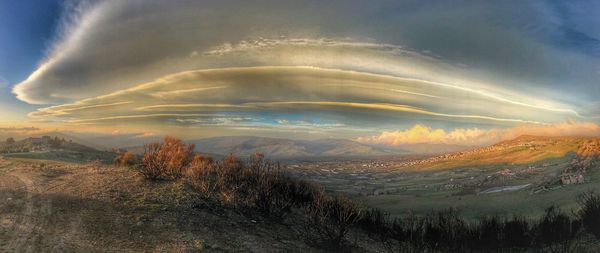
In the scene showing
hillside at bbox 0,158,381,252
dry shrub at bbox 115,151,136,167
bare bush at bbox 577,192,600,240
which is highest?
dry shrub at bbox 115,151,136,167

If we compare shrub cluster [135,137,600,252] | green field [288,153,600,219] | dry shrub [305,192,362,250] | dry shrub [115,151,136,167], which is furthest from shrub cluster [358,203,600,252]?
dry shrub [115,151,136,167]

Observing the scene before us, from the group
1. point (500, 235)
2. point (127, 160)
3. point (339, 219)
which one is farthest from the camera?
point (127, 160)

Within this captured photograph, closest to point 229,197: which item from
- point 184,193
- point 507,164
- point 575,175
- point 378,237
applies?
point 184,193

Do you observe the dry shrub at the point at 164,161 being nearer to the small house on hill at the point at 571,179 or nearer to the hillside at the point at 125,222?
the hillside at the point at 125,222

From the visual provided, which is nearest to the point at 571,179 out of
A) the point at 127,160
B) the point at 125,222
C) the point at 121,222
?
the point at 125,222

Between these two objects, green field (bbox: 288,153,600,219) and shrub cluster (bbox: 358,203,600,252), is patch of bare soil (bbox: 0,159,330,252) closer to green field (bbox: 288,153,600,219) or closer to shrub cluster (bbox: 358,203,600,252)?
shrub cluster (bbox: 358,203,600,252)

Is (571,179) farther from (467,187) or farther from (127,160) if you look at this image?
(127,160)

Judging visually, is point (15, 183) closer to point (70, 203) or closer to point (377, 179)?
point (70, 203)

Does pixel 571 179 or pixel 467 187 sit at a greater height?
pixel 571 179
